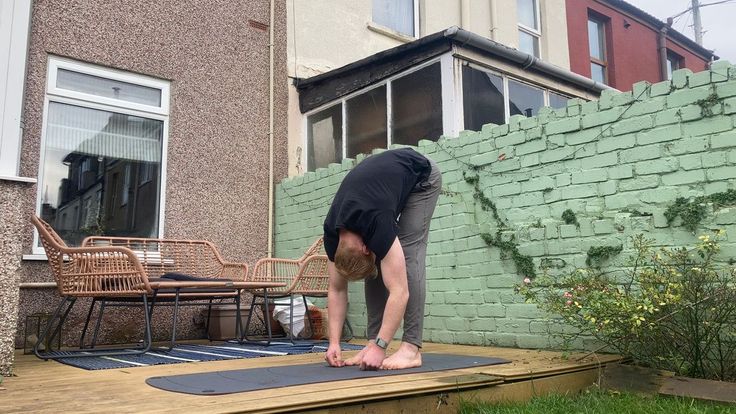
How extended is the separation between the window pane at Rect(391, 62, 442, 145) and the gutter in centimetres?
35

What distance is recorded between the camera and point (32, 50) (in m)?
4.60

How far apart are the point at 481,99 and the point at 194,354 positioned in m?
3.35

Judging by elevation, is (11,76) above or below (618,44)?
below

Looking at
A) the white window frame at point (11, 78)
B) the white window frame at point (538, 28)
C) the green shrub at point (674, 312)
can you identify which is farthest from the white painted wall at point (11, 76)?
the white window frame at point (538, 28)

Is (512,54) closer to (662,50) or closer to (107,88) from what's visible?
(107,88)

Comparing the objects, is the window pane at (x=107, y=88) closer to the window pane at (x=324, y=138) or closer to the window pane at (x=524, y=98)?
the window pane at (x=324, y=138)

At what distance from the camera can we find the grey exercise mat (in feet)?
7.18

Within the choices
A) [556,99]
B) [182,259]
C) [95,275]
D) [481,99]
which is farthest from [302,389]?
[556,99]

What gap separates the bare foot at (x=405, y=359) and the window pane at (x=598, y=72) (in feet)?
31.0

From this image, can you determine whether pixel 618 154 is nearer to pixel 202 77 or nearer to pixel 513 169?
pixel 513 169

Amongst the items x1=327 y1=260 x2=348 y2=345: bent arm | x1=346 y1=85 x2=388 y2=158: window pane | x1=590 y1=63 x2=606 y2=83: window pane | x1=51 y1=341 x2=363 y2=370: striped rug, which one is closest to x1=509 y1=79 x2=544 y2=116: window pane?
x1=346 y1=85 x2=388 y2=158: window pane

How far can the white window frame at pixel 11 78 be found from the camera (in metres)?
2.88

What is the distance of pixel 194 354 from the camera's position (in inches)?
146

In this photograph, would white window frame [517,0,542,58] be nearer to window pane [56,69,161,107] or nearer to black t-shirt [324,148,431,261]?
window pane [56,69,161,107]
